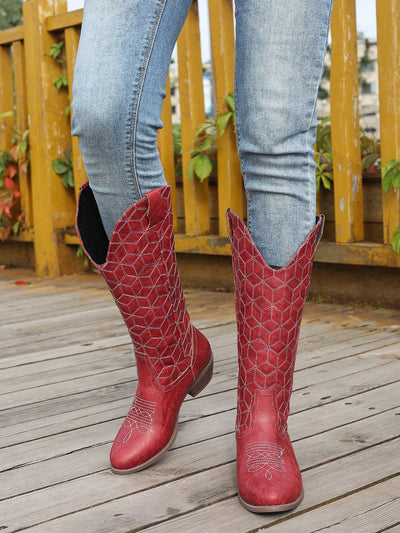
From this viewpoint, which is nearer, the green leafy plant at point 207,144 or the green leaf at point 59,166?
the green leafy plant at point 207,144

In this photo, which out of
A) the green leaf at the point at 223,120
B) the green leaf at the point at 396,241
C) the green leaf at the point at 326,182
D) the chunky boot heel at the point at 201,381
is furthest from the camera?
the green leaf at the point at 223,120

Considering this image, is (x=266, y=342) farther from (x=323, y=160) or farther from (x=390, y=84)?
(x=323, y=160)

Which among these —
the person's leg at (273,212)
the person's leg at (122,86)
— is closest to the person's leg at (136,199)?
the person's leg at (122,86)

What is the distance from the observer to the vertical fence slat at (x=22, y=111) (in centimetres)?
371

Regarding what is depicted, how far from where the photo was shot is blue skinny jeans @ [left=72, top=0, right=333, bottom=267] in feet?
3.57

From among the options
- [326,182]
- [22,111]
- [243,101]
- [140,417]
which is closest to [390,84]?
[326,182]

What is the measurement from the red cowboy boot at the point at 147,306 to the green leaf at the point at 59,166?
236cm

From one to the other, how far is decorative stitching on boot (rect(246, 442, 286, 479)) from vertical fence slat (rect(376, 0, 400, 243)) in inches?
55.2

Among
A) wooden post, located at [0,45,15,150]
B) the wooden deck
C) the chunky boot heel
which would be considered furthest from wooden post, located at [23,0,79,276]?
the chunky boot heel

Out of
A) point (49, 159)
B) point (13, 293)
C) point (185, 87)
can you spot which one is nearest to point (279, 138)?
point (185, 87)

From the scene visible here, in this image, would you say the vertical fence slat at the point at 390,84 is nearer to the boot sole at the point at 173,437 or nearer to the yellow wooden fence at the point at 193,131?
the yellow wooden fence at the point at 193,131

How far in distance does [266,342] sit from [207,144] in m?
1.84

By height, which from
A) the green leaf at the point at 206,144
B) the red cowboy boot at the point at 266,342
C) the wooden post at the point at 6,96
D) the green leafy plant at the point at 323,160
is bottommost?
the red cowboy boot at the point at 266,342

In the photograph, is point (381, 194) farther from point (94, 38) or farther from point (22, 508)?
point (22, 508)
